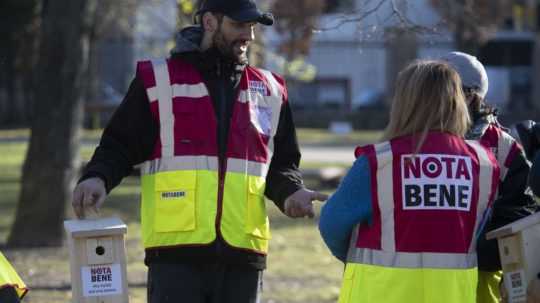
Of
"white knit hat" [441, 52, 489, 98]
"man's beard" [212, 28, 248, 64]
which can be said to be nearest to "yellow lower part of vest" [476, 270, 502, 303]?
"white knit hat" [441, 52, 489, 98]

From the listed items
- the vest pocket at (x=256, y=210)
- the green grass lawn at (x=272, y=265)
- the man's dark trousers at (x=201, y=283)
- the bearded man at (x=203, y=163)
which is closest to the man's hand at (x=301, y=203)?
the bearded man at (x=203, y=163)

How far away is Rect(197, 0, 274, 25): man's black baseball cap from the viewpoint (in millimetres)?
5004

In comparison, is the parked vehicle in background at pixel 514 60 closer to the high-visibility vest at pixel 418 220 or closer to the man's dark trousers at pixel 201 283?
the man's dark trousers at pixel 201 283

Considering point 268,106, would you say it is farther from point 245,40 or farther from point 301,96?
point 301,96

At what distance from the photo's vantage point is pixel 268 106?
Answer: 16.9 feet

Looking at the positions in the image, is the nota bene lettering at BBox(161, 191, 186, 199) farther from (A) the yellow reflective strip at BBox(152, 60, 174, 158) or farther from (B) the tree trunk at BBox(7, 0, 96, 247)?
(B) the tree trunk at BBox(7, 0, 96, 247)

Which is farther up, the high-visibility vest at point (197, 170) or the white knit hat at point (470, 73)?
the white knit hat at point (470, 73)

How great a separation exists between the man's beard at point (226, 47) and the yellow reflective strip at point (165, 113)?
0.89 ft

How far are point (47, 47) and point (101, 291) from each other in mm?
7454

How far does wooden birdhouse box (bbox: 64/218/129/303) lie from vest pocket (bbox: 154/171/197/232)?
0.28 m

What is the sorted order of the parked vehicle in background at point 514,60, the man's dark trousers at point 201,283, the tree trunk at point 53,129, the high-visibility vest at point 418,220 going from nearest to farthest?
the high-visibility vest at point 418,220 → the man's dark trousers at point 201,283 → the tree trunk at point 53,129 → the parked vehicle in background at point 514,60

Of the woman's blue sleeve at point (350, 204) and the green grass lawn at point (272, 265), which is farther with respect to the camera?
the green grass lawn at point (272, 265)

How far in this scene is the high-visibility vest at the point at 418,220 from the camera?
431 cm

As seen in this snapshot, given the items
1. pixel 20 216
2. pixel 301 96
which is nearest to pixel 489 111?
pixel 20 216
